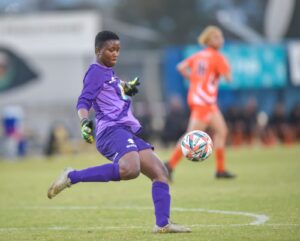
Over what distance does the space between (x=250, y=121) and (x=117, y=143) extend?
21075 millimetres

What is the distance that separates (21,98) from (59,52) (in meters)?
2.27

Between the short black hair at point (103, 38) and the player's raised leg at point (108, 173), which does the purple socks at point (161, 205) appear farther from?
the short black hair at point (103, 38)

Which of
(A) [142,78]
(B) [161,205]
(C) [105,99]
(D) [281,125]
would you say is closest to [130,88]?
(C) [105,99]

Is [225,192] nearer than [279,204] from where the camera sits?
No

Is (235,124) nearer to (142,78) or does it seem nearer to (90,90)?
(142,78)

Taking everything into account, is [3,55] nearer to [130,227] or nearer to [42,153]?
[42,153]

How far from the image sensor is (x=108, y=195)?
13906 mm

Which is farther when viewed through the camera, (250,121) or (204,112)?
(250,121)

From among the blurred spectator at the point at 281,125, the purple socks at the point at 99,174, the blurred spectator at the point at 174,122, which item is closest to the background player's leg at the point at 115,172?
the purple socks at the point at 99,174

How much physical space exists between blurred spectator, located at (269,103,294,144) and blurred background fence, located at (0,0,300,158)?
3cm

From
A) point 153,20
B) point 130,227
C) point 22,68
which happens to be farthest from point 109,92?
point 153,20

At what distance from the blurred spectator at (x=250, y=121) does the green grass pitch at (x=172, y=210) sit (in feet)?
36.2

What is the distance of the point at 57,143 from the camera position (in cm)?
2933

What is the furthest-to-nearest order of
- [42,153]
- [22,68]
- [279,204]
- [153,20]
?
[153,20] < [22,68] < [42,153] < [279,204]
